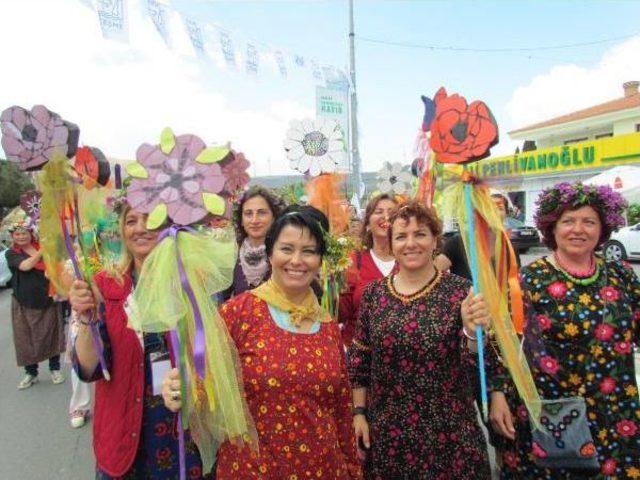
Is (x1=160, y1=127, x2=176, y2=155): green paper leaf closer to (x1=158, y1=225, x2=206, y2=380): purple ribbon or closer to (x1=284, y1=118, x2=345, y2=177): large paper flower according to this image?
(x1=158, y1=225, x2=206, y2=380): purple ribbon

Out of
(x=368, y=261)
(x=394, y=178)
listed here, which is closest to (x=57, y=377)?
(x=368, y=261)

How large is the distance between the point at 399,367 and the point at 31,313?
5.09m

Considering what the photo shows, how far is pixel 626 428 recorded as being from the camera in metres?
2.18

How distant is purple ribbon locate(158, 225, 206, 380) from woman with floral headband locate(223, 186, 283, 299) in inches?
54.9

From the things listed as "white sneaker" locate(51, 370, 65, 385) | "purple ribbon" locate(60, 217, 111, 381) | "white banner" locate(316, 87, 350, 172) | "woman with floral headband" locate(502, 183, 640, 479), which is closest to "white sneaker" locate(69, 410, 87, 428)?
"white sneaker" locate(51, 370, 65, 385)

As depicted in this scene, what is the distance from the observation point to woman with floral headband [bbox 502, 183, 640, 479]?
2.17m

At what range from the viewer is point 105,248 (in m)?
2.24

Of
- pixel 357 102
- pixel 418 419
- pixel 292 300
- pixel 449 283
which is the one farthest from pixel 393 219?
pixel 357 102

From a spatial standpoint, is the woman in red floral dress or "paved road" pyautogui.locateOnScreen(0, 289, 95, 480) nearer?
the woman in red floral dress

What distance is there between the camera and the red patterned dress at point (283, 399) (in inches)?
67.8

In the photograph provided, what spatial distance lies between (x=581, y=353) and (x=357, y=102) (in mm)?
12619

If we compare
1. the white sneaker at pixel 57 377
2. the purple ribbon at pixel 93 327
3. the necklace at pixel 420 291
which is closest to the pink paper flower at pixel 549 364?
the necklace at pixel 420 291

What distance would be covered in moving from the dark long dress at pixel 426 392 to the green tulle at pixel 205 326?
2.36 feet

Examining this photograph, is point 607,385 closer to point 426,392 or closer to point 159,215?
point 426,392
